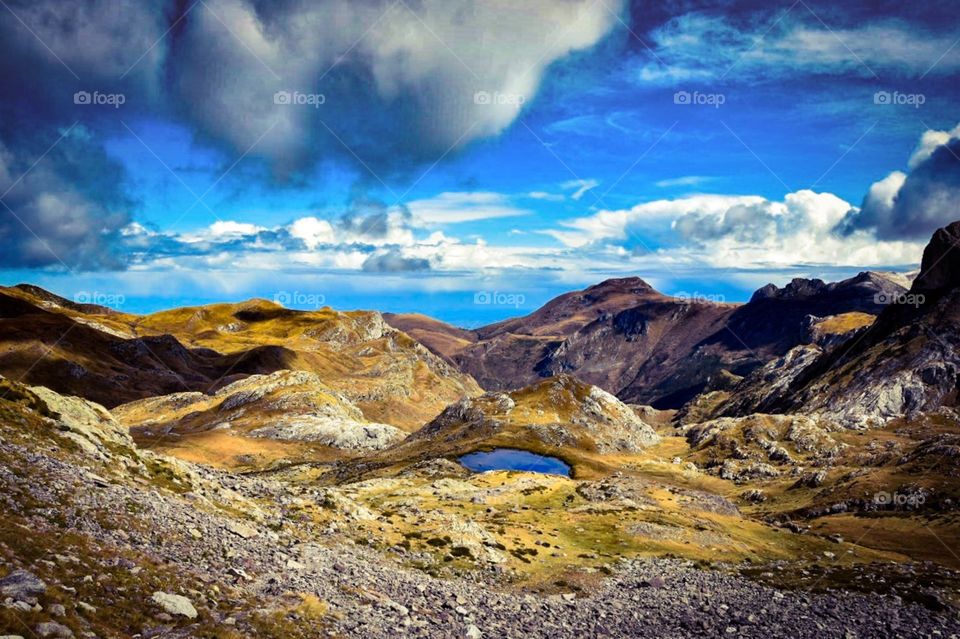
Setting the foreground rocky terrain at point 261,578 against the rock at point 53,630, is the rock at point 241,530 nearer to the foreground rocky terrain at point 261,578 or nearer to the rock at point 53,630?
the foreground rocky terrain at point 261,578

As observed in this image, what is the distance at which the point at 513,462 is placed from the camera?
503 ft

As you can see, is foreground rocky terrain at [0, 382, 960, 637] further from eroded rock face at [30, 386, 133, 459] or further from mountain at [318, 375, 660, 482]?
mountain at [318, 375, 660, 482]

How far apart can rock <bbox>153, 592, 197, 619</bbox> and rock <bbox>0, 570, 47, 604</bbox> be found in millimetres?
4375

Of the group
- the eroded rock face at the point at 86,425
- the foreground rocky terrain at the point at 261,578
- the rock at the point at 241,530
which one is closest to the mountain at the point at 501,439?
the eroded rock face at the point at 86,425

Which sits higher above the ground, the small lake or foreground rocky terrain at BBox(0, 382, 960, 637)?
foreground rocky terrain at BBox(0, 382, 960, 637)

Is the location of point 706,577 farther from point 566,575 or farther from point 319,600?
point 319,600

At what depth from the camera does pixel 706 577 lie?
188 ft

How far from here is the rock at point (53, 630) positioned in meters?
19.4

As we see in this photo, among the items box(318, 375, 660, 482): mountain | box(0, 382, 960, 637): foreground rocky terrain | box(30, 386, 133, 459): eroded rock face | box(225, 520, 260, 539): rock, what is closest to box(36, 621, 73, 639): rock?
box(0, 382, 960, 637): foreground rocky terrain

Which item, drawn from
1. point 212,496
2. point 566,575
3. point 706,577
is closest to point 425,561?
point 566,575

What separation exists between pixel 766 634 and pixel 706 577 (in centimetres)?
1598

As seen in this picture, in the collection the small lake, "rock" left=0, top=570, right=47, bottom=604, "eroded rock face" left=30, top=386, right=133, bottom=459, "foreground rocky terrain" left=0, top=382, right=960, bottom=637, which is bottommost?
the small lake

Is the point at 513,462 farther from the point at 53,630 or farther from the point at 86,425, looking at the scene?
the point at 53,630

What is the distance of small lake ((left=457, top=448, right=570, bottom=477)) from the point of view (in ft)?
482
